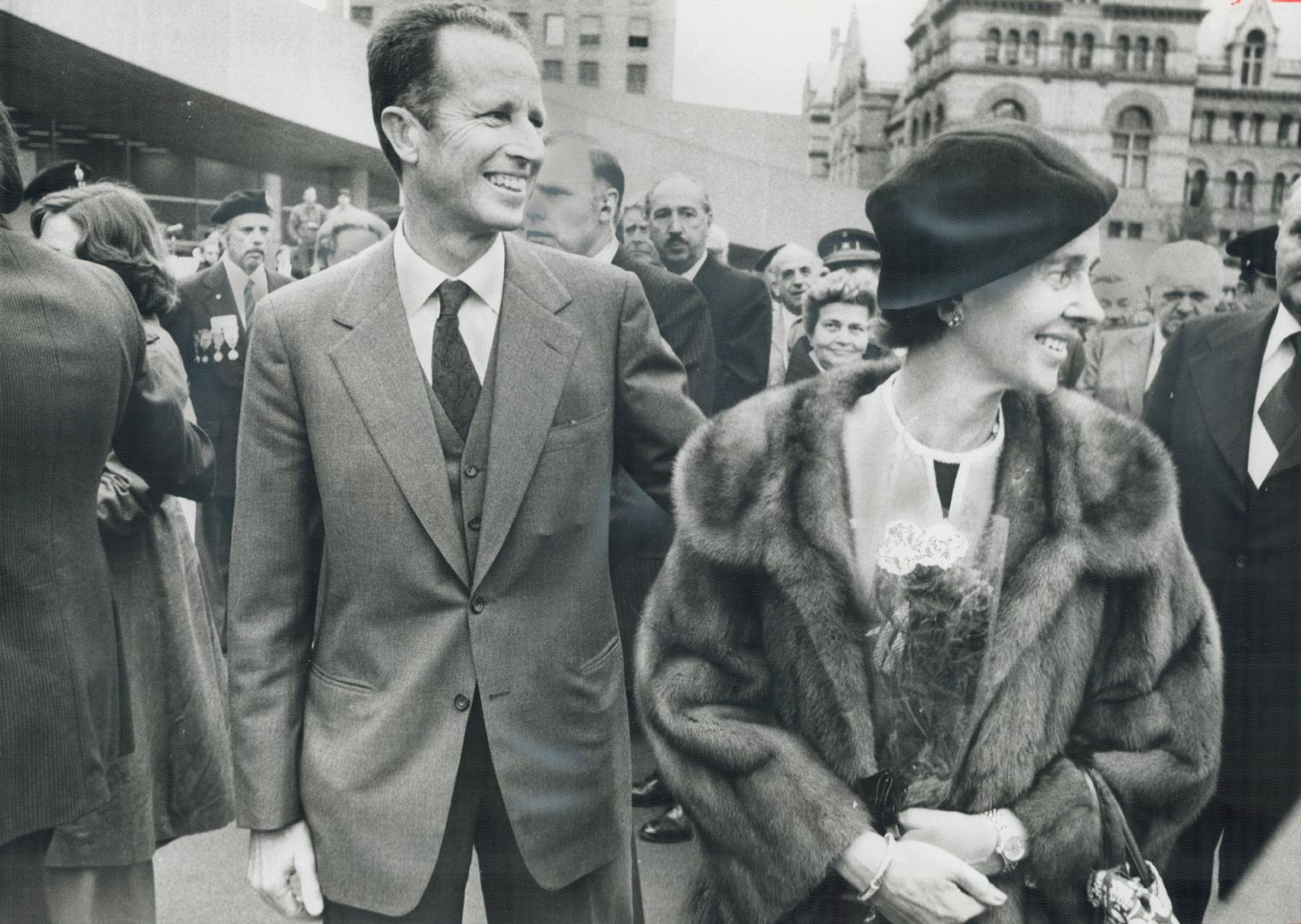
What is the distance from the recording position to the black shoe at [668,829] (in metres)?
3.25

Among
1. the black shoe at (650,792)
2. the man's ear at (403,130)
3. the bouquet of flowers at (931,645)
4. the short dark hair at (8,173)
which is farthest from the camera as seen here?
the black shoe at (650,792)

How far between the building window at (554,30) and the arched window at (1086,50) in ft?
3.50

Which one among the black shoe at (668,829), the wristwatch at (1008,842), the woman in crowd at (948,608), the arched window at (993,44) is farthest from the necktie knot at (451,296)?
the black shoe at (668,829)

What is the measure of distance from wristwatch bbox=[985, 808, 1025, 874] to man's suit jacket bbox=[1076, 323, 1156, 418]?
99 centimetres

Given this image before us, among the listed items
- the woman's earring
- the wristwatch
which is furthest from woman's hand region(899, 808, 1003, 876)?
the woman's earring

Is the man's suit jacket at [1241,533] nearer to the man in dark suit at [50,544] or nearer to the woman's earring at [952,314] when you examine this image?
the woman's earring at [952,314]

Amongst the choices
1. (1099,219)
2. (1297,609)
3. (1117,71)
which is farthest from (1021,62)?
(1297,609)

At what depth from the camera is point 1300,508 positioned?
2326mm

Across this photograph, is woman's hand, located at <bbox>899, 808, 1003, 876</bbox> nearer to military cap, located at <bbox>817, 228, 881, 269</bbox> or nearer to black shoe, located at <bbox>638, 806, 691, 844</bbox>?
military cap, located at <bbox>817, 228, 881, 269</bbox>

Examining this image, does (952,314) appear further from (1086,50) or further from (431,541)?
(1086,50)

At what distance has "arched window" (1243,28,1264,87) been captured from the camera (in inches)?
98.2

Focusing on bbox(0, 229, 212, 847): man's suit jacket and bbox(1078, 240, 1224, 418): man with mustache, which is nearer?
bbox(0, 229, 212, 847): man's suit jacket

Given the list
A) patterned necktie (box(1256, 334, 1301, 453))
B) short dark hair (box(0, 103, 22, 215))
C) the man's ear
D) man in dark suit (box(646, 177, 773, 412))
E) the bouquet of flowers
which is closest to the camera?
the bouquet of flowers

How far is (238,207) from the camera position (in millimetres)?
2656
